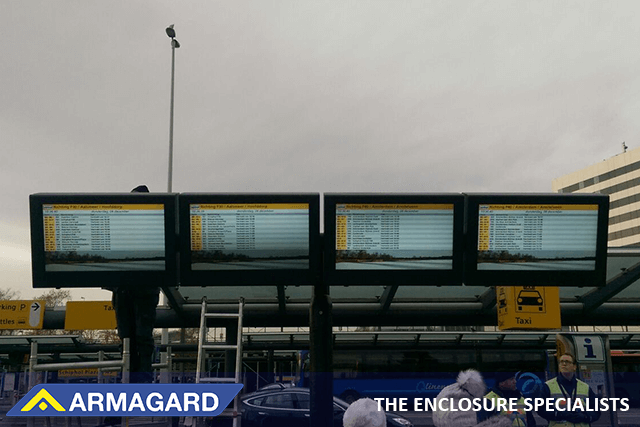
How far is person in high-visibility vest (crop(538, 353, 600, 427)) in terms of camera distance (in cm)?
610

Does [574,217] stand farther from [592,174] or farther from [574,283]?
[592,174]

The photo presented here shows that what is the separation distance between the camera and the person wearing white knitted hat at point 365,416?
3432 mm

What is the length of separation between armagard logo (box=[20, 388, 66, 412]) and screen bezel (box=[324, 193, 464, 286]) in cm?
290

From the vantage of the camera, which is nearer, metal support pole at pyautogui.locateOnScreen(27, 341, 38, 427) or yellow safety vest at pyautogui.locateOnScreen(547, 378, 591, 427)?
metal support pole at pyautogui.locateOnScreen(27, 341, 38, 427)

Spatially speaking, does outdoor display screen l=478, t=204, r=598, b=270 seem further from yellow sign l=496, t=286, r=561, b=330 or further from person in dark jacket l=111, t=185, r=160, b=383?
person in dark jacket l=111, t=185, r=160, b=383

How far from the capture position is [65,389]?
5355mm

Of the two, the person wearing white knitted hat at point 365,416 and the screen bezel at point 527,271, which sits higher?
the screen bezel at point 527,271

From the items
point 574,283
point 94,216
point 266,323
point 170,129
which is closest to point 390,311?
point 266,323

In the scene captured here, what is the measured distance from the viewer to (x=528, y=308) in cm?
912

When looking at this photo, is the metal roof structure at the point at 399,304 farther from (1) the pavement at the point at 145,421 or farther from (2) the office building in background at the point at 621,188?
(2) the office building in background at the point at 621,188

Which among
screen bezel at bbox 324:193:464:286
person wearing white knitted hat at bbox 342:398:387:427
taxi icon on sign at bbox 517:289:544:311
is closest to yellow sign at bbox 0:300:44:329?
taxi icon on sign at bbox 517:289:544:311

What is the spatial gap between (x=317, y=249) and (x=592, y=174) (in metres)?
113

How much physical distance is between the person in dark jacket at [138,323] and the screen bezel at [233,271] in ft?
1.75

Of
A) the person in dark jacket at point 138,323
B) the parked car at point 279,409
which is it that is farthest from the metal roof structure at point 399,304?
the parked car at point 279,409
